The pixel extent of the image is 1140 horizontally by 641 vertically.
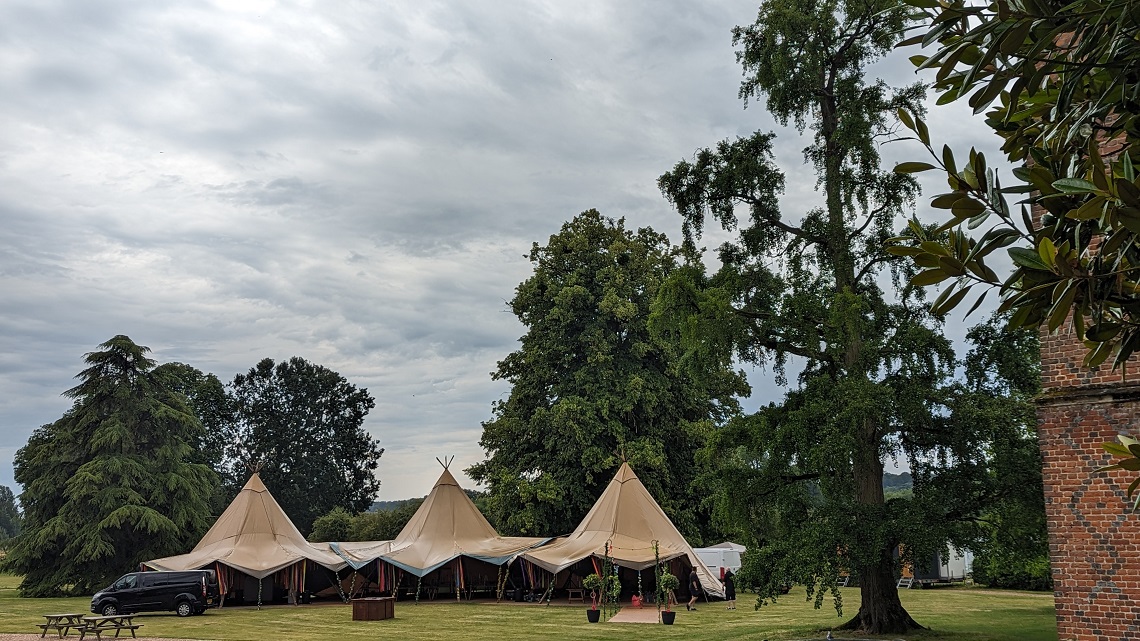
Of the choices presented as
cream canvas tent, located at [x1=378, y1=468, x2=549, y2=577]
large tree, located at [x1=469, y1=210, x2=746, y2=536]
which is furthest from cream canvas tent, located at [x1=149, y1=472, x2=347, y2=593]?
large tree, located at [x1=469, y1=210, x2=746, y2=536]

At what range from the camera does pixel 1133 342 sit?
313 cm

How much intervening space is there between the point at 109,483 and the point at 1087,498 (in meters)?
34.7

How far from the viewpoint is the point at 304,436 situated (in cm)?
5612

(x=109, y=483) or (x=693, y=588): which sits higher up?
(x=109, y=483)

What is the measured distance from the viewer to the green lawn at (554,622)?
60.7 feet

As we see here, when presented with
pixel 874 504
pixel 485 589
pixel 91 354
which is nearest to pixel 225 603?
pixel 485 589

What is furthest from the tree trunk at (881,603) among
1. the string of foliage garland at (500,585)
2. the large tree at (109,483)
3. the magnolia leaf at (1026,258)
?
the large tree at (109,483)

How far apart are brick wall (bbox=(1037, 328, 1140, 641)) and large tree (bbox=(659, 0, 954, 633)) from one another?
181 inches

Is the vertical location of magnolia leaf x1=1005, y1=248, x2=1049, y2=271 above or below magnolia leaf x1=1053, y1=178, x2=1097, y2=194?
below

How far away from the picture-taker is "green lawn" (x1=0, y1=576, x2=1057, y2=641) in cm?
1852

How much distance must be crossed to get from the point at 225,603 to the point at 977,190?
3124cm

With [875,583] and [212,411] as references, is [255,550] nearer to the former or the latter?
[875,583]

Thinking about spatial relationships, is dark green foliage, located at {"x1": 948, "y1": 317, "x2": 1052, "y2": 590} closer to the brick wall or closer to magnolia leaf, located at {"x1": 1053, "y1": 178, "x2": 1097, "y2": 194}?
the brick wall

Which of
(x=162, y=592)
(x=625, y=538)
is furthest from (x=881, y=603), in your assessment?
(x=162, y=592)
